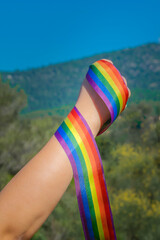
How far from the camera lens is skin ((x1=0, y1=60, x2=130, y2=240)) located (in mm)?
241

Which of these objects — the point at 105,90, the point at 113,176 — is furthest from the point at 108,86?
the point at 113,176

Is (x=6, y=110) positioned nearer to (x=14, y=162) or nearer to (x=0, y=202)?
(x=14, y=162)

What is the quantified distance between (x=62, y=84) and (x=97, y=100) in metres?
38.7

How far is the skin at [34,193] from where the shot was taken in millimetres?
241

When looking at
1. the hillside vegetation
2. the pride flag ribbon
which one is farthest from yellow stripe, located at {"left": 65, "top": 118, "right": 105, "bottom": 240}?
the hillside vegetation

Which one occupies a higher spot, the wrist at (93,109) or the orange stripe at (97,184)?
the wrist at (93,109)

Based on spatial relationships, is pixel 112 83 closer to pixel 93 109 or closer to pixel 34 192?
pixel 93 109

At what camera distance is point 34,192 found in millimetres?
244

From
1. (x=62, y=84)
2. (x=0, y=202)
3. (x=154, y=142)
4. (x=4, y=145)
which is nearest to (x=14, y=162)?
(x=4, y=145)

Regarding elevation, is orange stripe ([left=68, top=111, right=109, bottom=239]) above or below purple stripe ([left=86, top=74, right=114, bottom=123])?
below

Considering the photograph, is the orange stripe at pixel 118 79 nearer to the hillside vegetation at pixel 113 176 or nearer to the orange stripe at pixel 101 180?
the orange stripe at pixel 101 180

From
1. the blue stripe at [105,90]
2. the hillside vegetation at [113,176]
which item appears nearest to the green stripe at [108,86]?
the blue stripe at [105,90]

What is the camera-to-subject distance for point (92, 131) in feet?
0.93

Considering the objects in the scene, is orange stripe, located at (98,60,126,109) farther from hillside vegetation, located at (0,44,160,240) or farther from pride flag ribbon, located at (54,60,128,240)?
hillside vegetation, located at (0,44,160,240)
